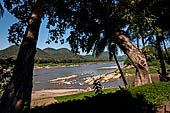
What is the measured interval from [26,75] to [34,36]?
73 cm

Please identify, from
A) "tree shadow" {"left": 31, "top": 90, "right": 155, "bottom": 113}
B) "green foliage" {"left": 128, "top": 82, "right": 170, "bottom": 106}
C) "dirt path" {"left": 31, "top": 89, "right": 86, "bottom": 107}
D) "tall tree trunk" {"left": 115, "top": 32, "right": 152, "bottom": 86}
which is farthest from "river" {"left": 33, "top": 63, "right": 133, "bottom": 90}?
"tree shadow" {"left": 31, "top": 90, "right": 155, "bottom": 113}

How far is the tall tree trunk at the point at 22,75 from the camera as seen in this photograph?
5.69ft

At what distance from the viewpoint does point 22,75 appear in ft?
6.33

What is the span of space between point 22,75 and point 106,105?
145 inches

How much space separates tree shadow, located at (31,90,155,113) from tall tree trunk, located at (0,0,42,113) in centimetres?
259

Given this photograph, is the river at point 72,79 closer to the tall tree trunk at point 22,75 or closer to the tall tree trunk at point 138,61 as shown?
the tall tree trunk at point 138,61

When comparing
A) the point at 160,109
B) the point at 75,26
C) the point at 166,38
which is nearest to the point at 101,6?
the point at 75,26

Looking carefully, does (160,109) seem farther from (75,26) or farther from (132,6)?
(75,26)

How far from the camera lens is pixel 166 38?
15062 mm

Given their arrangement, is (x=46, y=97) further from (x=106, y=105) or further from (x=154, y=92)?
(x=154, y=92)

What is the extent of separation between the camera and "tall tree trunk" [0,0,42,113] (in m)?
1.74

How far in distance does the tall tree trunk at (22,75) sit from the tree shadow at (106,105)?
8.50ft

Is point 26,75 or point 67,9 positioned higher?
point 67,9

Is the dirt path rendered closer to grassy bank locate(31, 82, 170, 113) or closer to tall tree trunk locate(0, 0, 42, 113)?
grassy bank locate(31, 82, 170, 113)
